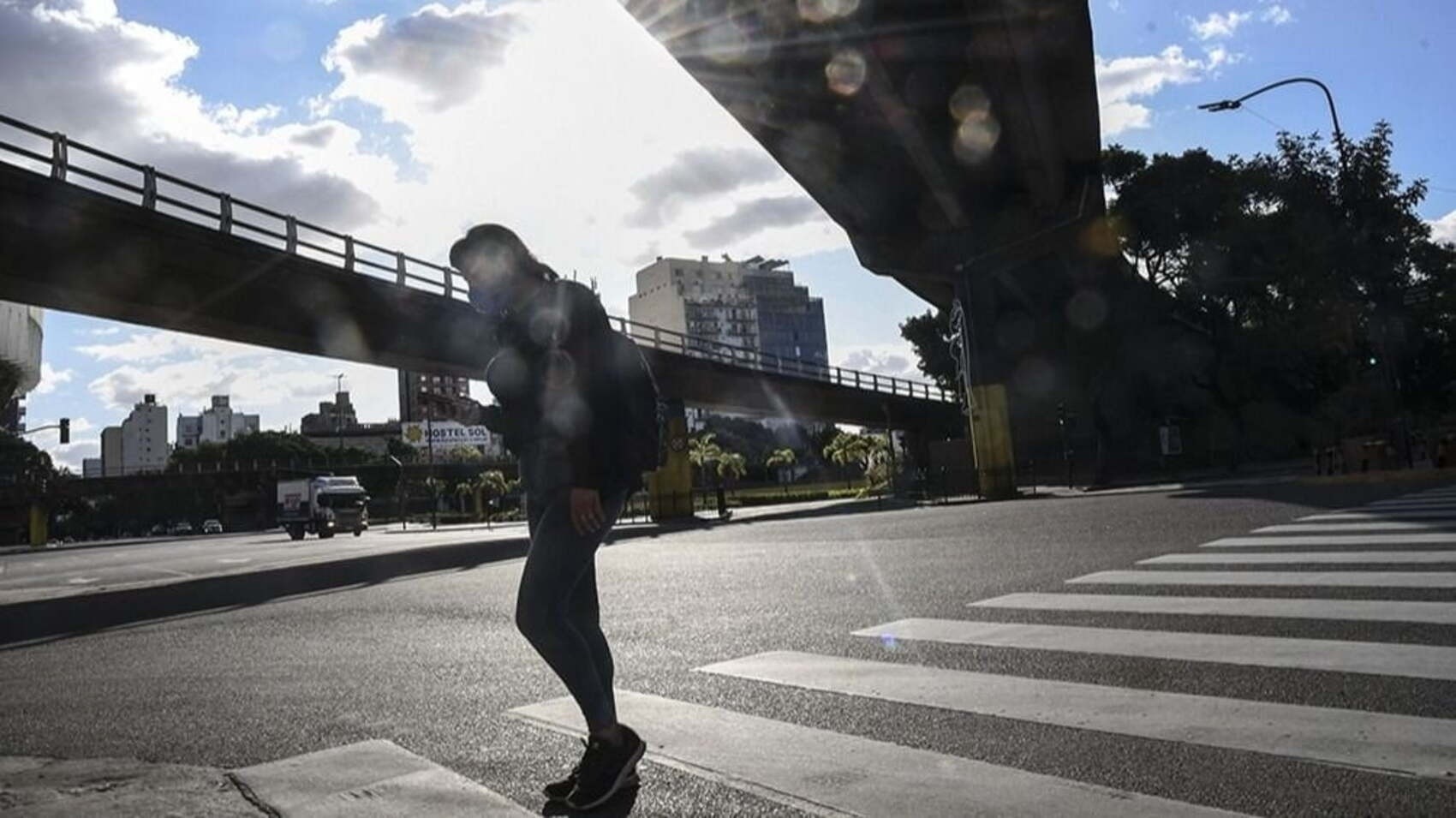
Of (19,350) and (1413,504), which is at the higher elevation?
(19,350)

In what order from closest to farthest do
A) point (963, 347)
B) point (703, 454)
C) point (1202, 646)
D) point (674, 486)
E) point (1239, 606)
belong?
point (1202, 646)
point (1239, 606)
point (963, 347)
point (674, 486)
point (703, 454)

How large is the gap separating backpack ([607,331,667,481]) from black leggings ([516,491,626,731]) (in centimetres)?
14

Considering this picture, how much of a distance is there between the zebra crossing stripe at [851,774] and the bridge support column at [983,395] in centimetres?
2862

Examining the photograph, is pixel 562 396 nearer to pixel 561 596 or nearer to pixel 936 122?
pixel 561 596

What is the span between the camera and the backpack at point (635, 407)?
10.7ft

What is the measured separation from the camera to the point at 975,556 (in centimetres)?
1031

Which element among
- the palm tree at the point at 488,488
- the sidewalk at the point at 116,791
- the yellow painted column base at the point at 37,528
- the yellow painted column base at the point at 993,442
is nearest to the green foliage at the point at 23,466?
the yellow painted column base at the point at 37,528

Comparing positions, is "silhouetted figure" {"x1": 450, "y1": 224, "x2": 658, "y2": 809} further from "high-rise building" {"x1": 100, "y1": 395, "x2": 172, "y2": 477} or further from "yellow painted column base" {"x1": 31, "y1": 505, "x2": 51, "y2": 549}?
"high-rise building" {"x1": 100, "y1": 395, "x2": 172, "y2": 477}

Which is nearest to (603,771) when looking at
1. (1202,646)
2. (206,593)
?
(1202,646)

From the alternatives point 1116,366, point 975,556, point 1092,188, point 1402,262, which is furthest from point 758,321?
point 975,556

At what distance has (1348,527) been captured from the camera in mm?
9797

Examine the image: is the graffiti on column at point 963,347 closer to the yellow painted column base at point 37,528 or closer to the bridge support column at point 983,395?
the bridge support column at point 983,395

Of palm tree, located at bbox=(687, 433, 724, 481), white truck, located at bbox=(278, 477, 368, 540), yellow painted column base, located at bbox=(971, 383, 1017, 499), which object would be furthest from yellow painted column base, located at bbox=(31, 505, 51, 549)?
yellow painted column base, located at bbox=(971, 383, 1017, 499)

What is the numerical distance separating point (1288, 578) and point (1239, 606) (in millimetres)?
1207
